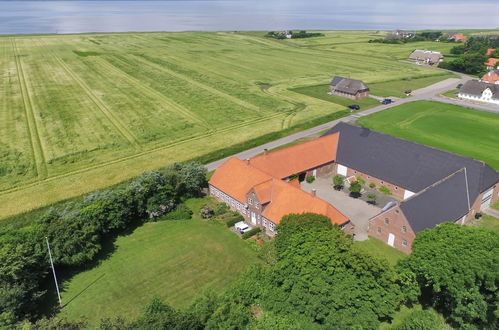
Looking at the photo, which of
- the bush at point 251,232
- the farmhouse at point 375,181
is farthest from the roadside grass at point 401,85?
the bush at point 251,232

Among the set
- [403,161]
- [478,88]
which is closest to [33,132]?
[403,161]

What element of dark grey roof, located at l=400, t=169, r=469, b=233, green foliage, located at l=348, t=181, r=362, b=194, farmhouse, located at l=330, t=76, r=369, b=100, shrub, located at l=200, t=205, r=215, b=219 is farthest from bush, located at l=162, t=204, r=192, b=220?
farmhouse, located at l=330, t=76, r=369, b=100

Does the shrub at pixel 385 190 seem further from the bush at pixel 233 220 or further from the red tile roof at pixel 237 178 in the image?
the bush at pixel 233 220

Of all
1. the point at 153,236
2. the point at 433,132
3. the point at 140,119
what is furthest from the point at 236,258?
the point at 433,132

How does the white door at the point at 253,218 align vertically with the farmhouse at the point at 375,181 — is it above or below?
below

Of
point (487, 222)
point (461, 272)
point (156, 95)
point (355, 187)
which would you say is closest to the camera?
point (461, 272)

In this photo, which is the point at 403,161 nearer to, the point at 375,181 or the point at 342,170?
the point at 375,181
